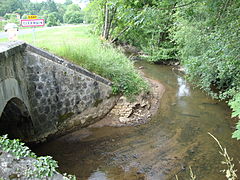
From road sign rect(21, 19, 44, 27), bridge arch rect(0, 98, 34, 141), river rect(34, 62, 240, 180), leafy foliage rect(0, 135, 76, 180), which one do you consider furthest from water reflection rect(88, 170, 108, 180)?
road sign rect(21, 19, 44, 27)

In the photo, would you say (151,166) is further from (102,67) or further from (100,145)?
(102,67)

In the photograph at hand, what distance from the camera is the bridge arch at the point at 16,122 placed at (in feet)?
19.1

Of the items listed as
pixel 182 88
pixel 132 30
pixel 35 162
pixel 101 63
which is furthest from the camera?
pixel 132 30

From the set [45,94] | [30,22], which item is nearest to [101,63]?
[45,94]

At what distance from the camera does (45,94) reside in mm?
6633

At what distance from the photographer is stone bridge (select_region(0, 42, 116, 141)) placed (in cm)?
538

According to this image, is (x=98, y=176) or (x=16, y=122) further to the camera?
(x=16, y=122)

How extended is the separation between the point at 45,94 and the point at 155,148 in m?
4.10

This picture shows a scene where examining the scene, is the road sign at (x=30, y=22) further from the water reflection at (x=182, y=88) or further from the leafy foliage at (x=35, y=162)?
the water reflection at (x=182, y=88)

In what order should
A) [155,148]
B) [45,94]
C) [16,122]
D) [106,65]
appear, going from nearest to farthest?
1. [16,122]
2. [155,148]
3. [45,94]
4. [106,65]

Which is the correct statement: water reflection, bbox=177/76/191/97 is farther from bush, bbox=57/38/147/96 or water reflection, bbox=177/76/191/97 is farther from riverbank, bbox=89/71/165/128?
bush, bbox=57/38/147/96

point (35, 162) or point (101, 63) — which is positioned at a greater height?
point (101, 63)

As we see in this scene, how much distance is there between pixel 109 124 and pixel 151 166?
2724mm

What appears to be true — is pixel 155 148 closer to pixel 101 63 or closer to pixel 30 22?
pixel 101 63
